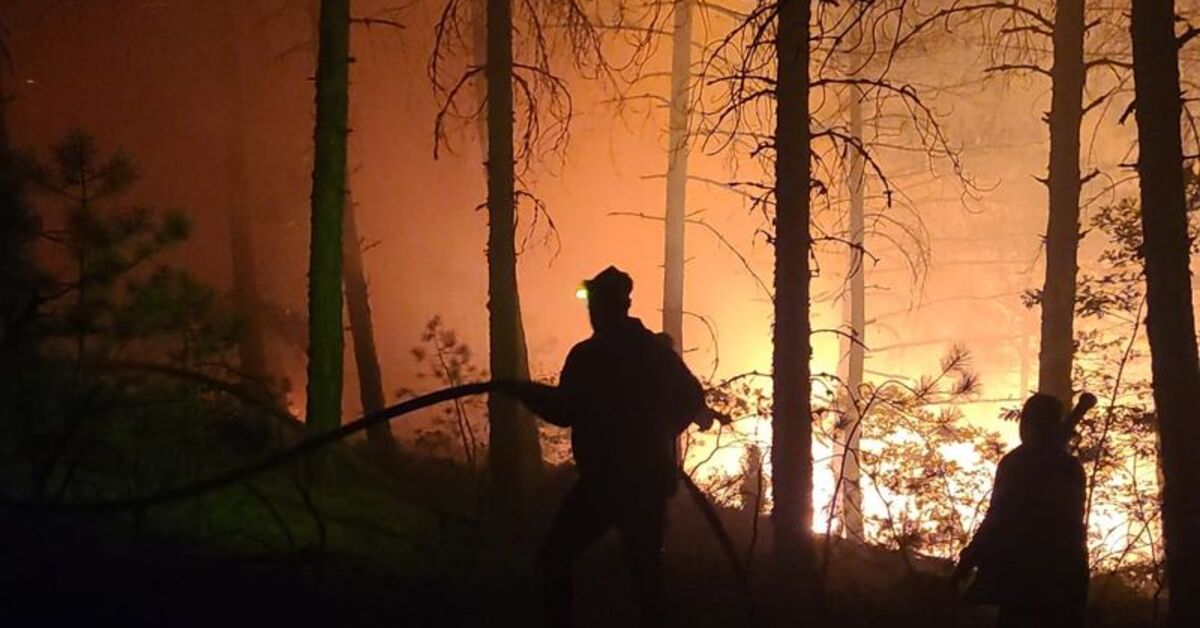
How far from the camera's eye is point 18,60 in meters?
19.3

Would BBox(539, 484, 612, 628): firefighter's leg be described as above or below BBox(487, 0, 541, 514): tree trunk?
below

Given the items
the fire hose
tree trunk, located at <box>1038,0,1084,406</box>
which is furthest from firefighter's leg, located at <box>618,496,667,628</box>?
tree trunk, located at <box>1038,0,1084,406</box>

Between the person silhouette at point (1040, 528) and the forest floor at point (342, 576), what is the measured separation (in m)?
1.68

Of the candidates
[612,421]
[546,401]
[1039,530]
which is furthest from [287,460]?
[1039,530]

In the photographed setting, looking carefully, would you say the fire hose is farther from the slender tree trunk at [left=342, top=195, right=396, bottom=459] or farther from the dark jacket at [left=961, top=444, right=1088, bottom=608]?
the slender tree trunk at [left=342, top=195, right=396, bottom=459]

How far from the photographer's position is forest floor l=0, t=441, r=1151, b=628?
569 cm

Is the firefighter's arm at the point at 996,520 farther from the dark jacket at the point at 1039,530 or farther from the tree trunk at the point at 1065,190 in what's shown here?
the tree trunk at the point at 1065,190

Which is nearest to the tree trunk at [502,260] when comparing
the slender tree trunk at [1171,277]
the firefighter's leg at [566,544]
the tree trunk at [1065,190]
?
the firefighter's leg at [566,544]

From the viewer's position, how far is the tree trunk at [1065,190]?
11852mm

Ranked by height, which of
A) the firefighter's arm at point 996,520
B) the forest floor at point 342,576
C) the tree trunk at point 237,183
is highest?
the tree trunk at point 237,183

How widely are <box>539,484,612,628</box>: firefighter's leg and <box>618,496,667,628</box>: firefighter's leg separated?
169 mm

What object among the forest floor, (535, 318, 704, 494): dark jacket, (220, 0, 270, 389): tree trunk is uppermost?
(220, 0, 270, 389): tree trunk

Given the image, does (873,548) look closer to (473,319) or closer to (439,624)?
(439,624)

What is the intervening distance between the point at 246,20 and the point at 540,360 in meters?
9.34
